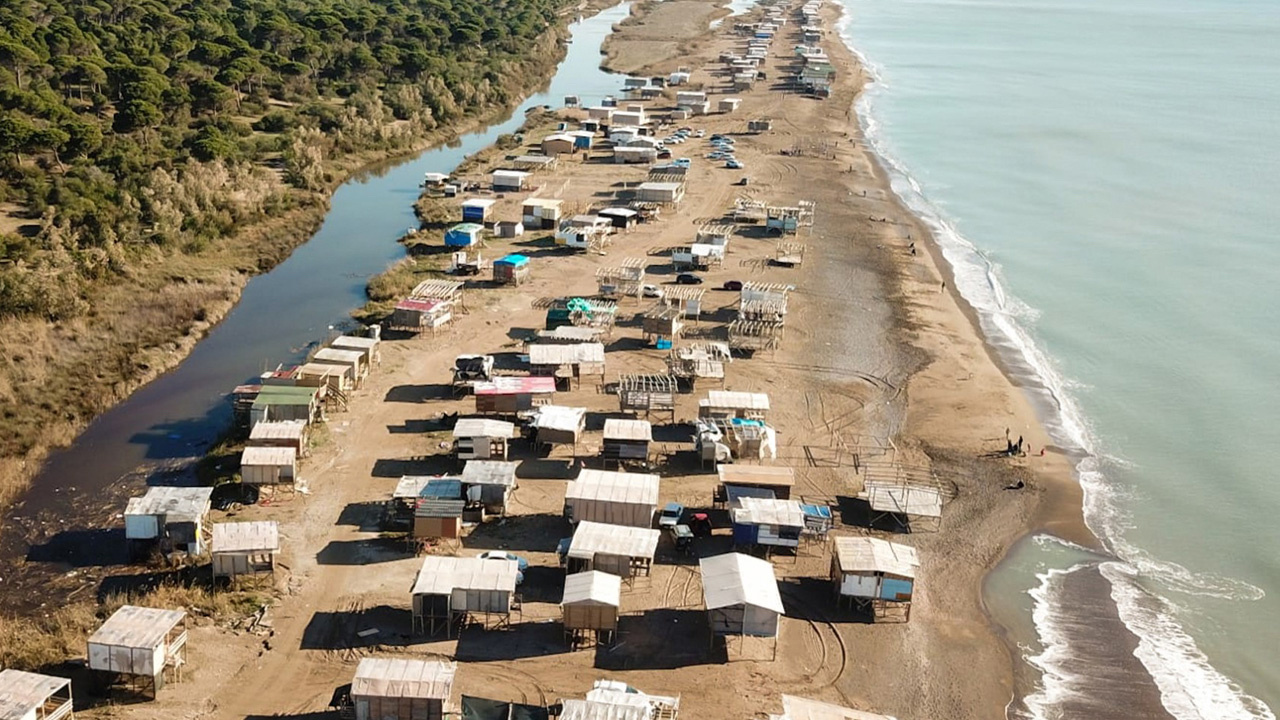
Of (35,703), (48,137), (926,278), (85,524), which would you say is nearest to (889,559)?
(35,703)

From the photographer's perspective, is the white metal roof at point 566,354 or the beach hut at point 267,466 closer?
the beach hut at point 267,466

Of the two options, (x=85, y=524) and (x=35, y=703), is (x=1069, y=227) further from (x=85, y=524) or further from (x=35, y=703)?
(x=35, y=703)

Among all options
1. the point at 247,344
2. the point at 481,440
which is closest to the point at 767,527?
the point at 481,440

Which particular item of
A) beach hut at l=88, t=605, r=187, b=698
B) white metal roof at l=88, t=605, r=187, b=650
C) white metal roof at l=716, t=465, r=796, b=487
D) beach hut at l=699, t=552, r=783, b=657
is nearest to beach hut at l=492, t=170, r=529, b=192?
white metal roof at l=716, t=465, r=796, b=487

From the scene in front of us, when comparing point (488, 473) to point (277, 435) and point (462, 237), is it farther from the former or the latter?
point (462, 237)

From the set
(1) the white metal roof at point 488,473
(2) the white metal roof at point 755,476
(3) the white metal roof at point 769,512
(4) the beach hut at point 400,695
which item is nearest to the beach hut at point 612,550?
(3) the white metal roof at point 769,512

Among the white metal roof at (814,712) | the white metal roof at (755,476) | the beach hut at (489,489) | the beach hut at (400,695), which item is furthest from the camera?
the white metal roof at (755,476)

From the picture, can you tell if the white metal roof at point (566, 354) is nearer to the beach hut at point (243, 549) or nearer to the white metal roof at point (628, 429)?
the white metal roof at point (628, 429)

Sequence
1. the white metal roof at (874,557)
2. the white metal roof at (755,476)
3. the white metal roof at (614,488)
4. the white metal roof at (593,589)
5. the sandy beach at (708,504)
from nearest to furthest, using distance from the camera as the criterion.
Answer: the sandy beach at (708,504), the white metal roof at (593,589), the white metal roof at (874,557), the white metal roof at (614,488), the white metal roof at (755,476)
